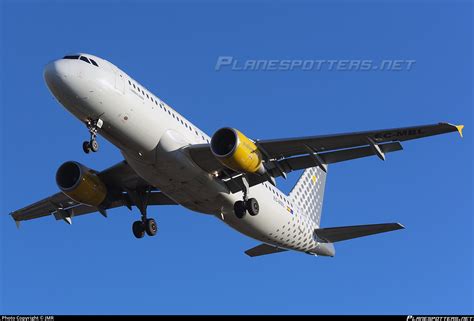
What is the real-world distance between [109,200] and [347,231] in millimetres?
11577

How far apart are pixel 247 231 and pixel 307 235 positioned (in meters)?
4.60

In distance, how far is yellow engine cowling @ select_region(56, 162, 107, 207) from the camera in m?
36.1

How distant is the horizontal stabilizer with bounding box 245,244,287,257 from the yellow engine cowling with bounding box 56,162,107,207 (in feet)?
29.7

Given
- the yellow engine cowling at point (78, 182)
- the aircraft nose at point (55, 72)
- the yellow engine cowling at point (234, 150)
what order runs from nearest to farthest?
the aircraft nose at point (55, 72)
the yellow engine cowling at point (234, 150)
the yellow engine cowling at point (78, 182)

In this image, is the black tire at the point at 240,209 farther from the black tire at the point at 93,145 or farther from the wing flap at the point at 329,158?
the black tire at the point at 93,145

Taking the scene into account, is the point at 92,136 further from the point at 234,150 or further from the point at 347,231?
the point at 347,231

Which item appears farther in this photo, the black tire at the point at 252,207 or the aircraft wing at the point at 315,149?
the black tire at the point at 252,207

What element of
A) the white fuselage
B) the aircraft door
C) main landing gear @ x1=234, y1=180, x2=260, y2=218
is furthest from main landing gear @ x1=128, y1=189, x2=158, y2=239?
the aircraft door

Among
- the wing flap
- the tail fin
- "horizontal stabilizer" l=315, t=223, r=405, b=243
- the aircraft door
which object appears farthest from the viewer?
the tail fin

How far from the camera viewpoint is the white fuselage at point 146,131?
30734 millimetres

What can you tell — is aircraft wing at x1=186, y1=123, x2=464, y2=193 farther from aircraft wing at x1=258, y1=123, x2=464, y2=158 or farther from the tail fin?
the tail fin

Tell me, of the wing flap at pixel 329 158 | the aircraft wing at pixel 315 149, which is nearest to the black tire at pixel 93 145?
the aircraft wing at pixel 315 149

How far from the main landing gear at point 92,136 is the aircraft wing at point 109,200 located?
4785mm

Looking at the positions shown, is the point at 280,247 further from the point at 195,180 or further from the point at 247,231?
the point at 195,180
